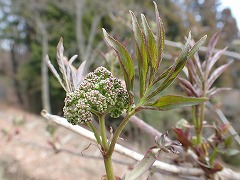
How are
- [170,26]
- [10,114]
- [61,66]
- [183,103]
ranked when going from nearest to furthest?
1. [183,103]
2. [61,66]
3. [10,114]
4. [170,26]

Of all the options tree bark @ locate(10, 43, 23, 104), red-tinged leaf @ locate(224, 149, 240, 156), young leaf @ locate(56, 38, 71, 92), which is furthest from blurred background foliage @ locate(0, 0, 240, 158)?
young leaf @ locate(56, 38, 71, 92)

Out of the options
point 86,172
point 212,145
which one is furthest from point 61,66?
point 86,172

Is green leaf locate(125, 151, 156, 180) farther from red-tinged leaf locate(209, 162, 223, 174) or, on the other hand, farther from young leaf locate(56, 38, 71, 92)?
red-tinged leaf locate(209, 162, 223, 174)

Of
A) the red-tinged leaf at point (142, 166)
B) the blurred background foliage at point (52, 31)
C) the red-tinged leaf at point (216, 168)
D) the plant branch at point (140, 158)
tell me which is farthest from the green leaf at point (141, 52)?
the blurred background foliage at point (52, 31)

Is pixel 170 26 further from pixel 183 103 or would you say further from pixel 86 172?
pixel 183 103

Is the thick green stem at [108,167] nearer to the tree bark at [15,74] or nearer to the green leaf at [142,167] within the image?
the green leaf at [142,167]
